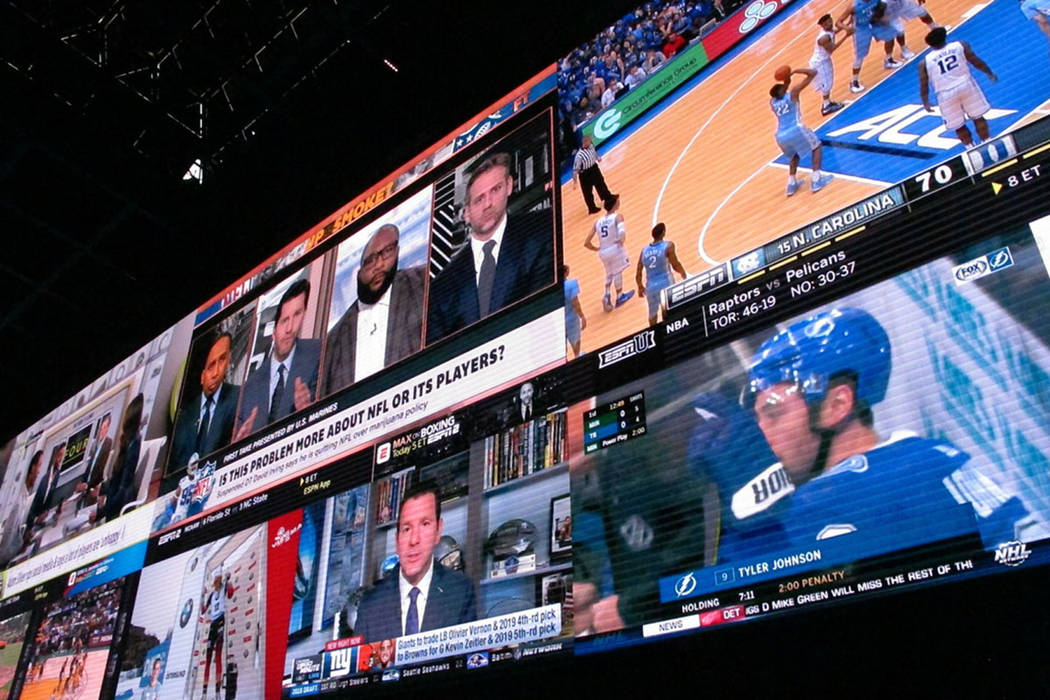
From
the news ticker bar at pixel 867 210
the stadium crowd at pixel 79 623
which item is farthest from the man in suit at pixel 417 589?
the stadium crowd at pixel 79 623

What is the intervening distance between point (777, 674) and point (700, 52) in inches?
114

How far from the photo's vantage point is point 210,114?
25.8ft

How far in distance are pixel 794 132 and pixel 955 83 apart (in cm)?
66

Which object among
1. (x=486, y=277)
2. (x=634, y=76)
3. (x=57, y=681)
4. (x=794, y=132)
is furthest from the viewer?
(x=57, y=681)

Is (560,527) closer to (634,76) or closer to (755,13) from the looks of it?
(634,76)

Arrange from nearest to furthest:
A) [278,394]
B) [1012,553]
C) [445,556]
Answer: [1012,553] → [445,556] → [278,394]

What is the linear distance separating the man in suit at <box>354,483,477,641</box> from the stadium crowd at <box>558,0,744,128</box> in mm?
2265

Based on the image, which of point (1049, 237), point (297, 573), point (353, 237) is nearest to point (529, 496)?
point (297, 573)

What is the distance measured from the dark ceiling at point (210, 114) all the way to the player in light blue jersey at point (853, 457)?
2721mm

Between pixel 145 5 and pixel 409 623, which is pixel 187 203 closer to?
pixel 145 5

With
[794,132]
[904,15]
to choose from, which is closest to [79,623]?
[794,132]

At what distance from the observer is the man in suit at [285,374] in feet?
19.3

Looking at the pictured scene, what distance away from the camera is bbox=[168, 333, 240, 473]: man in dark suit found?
254 inches

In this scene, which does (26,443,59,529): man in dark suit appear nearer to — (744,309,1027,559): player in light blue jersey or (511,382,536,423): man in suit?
(511,382,536,423): man in suit
